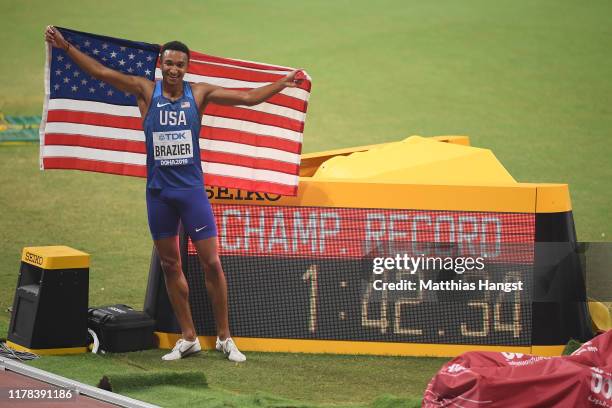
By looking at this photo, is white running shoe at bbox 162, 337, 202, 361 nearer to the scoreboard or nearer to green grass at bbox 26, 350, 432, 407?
green grass at bbox 26, 350, 432, 407

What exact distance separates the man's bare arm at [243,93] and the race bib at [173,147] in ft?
1.11

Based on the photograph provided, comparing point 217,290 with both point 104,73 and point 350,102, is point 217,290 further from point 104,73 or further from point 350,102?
point 350,102

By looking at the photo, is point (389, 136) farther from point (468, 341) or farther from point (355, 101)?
point (468, 341)

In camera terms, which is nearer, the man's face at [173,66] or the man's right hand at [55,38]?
the man's face at [173,66]

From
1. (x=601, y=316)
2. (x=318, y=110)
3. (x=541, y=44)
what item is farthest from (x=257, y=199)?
(x=541, y=44)

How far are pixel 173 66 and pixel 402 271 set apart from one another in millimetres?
1989

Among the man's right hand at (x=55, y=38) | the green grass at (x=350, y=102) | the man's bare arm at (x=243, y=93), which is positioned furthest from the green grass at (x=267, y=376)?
the man's right hand at (x=55, y=38)

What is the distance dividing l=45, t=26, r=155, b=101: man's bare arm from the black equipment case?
1.42 meters

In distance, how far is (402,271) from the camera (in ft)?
26.8

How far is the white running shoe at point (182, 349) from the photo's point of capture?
800 centimetres

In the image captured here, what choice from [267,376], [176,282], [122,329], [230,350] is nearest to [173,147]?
[176,282]

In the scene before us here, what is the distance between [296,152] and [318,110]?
30.8ft

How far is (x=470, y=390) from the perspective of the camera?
616cm

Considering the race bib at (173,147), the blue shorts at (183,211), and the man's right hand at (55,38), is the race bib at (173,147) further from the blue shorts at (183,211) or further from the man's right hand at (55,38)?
the man's right hand at (55,38)
